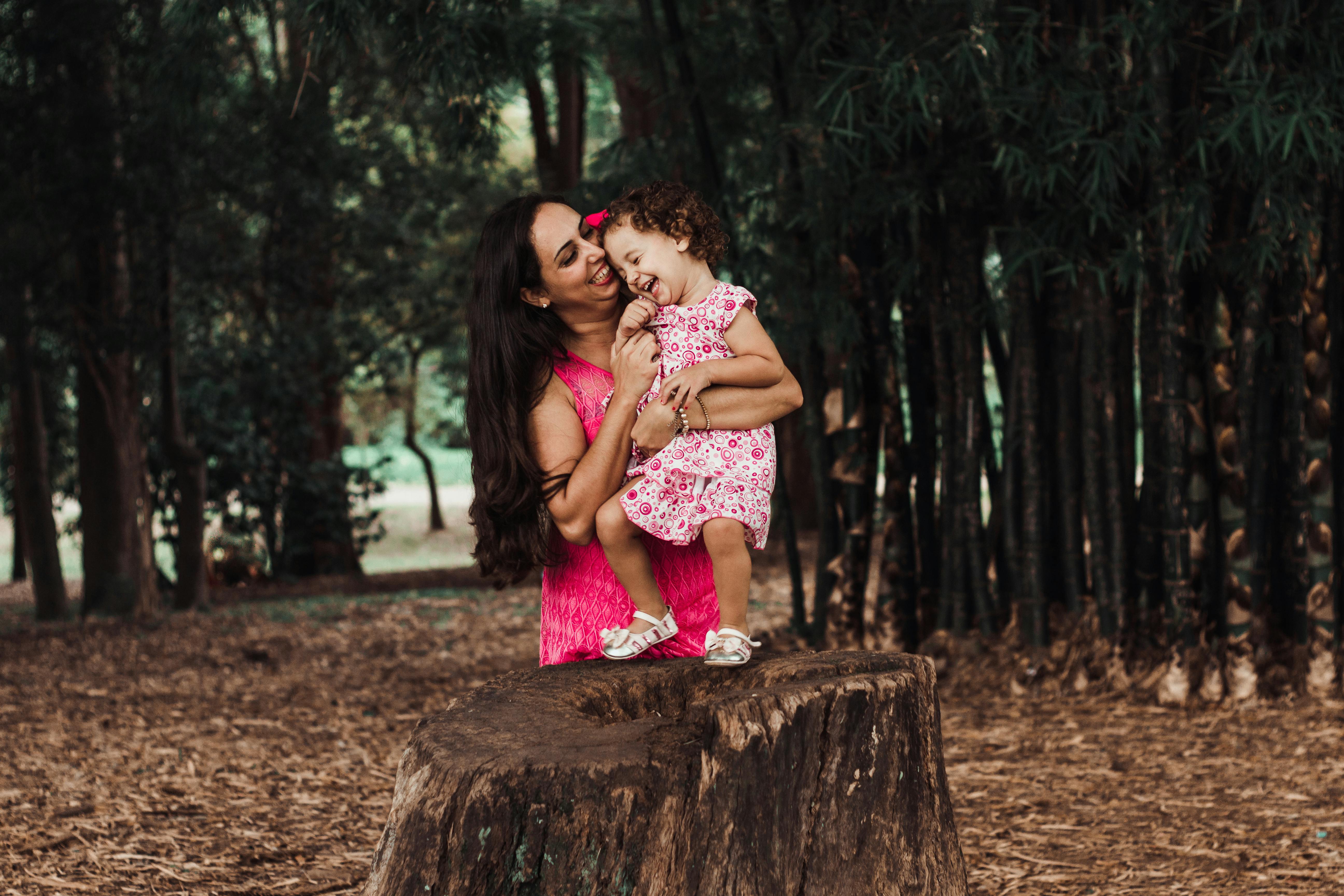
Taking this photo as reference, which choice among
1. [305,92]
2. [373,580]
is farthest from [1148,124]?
[373,580]

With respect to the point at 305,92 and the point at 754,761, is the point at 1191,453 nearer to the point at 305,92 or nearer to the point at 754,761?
the point at 754,761

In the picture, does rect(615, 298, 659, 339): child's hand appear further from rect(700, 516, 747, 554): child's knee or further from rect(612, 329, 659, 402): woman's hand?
rect(700, 516, 747, 554): child's knee

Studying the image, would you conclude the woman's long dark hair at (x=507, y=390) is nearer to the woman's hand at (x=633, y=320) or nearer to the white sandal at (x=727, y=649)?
the woman's hand at (x=633, y=320)

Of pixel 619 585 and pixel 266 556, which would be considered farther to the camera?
pixel 266 556

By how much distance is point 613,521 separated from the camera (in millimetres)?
1787

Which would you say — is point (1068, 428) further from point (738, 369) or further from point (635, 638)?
point (635, 638)

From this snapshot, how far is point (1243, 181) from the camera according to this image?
3.56m

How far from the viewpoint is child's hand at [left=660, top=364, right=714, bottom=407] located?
182cm

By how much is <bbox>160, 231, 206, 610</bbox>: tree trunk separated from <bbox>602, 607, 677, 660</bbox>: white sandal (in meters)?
5.70

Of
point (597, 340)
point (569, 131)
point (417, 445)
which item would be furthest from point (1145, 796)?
point (417, 445)

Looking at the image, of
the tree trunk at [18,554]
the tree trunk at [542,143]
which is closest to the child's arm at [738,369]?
the tree trunk at [542,143]

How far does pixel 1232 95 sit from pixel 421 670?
4.21 m

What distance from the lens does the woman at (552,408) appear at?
1.80 meters

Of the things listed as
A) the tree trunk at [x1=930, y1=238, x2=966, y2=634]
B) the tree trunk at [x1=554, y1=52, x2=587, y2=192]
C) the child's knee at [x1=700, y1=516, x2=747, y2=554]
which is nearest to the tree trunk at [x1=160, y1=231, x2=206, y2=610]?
the tree trunk at [x1=554, y1=52, x2=587, y2=192]
